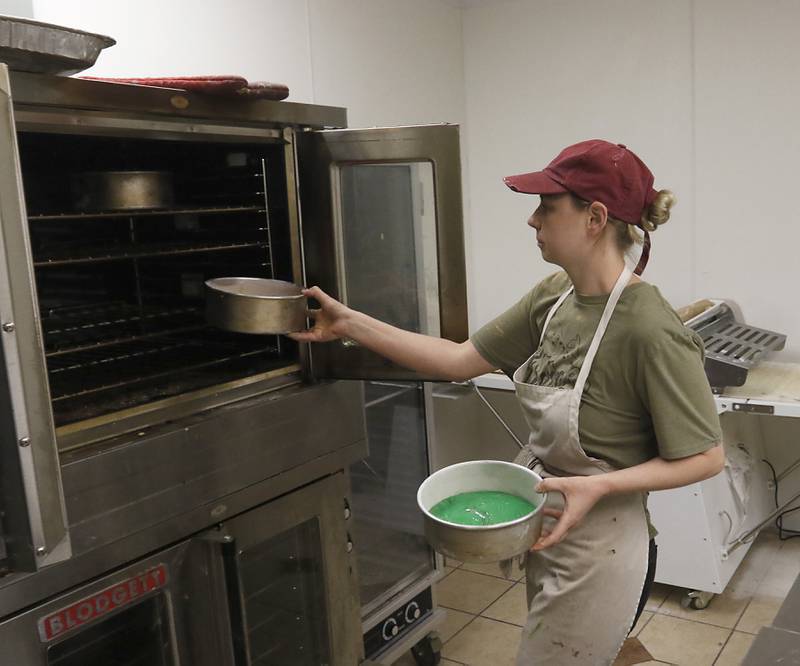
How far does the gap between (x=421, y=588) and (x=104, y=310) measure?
1279 millimetres

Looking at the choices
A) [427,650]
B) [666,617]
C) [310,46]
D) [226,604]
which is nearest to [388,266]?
[226,604]

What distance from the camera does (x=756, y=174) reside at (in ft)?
9.97

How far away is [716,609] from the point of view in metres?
2.83

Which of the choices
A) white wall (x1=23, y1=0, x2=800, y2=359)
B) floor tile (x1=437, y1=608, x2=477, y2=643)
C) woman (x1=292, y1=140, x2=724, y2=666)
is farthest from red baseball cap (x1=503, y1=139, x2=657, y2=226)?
floor tile (x1=437, y1=608, x2=477, y2=643)

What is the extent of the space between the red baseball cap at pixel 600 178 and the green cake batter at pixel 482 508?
56cm

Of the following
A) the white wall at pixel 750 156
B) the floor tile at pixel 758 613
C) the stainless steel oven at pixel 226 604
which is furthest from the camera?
the white wall at pixel 750 156

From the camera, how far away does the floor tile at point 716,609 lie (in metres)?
2.76

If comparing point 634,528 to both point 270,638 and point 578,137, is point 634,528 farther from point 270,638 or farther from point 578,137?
point 578,137

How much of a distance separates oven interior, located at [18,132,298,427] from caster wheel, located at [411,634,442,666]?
50.8 inches

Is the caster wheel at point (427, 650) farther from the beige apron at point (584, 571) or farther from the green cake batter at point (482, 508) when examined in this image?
the green cake batter at point (482, 508)

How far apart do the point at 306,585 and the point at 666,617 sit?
1.63 meters

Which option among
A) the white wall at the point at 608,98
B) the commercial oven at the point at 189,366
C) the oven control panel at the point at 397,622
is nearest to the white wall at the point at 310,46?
the white wall at the point at 608,98

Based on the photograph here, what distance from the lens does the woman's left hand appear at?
4.53 ft

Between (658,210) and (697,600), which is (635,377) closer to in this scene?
(658,210)
